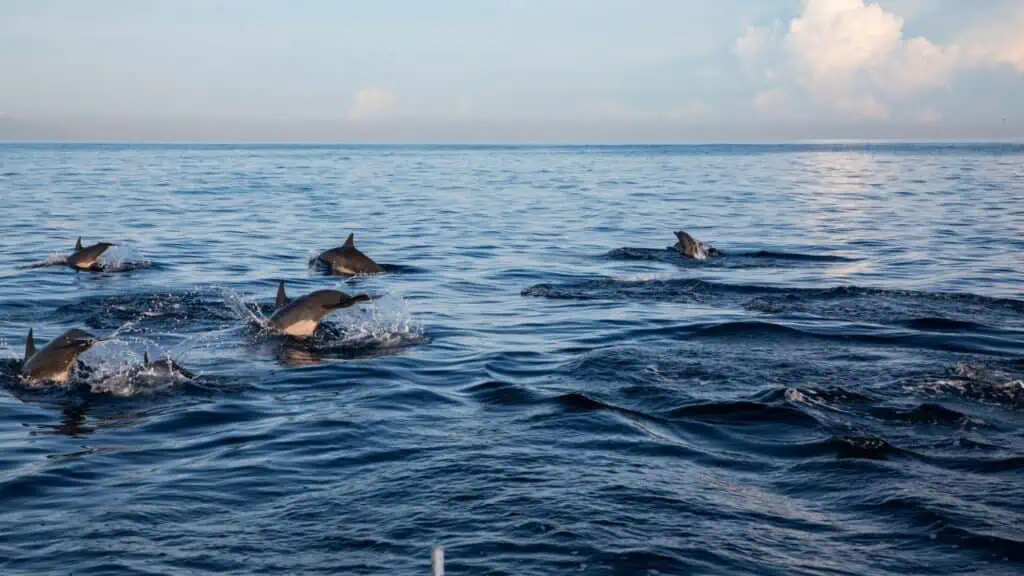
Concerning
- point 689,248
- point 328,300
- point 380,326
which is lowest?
point 380,326

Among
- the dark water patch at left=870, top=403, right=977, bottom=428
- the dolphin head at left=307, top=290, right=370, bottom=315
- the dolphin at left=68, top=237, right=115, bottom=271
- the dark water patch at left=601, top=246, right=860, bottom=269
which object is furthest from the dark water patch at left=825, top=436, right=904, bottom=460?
the dolphin at left=68, top=237, right=115, bottom=271

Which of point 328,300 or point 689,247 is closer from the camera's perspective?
point 328,300

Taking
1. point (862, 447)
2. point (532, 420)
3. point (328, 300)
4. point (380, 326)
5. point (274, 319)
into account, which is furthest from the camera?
point (380, 326)

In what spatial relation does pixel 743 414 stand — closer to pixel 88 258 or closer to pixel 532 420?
pixel 532 420

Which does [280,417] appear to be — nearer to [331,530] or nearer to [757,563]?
[331,530]

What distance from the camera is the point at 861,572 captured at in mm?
6277

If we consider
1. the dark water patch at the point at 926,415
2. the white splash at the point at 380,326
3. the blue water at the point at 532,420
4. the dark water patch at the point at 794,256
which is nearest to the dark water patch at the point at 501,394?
the blue water at the point at 532,420

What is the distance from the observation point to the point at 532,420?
984cm

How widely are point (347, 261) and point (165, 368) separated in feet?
27.8

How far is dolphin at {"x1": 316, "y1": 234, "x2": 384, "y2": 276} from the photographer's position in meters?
19.9

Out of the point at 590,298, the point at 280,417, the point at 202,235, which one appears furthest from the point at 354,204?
the point at 280,417

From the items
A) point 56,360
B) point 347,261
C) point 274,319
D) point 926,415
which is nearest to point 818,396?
point 926,415

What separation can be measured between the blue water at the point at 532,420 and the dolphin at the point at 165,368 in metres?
0.26

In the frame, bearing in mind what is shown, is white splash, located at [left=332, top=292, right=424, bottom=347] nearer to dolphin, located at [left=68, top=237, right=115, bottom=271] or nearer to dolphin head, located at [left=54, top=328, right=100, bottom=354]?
dolphin head, located at [left=54, top=328, right=100, bottom=354]
